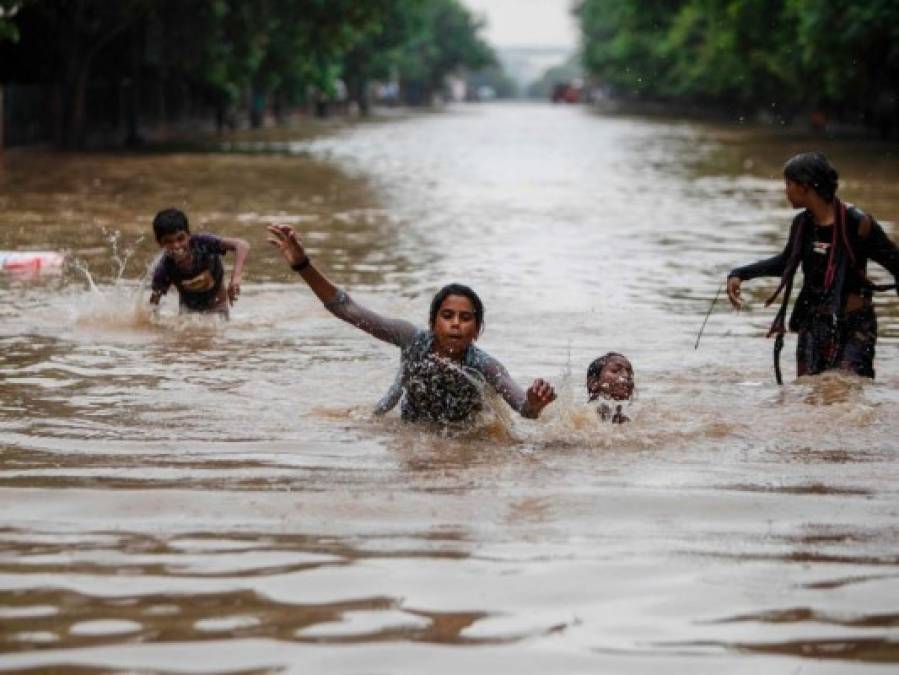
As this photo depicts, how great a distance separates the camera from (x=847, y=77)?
146 ft

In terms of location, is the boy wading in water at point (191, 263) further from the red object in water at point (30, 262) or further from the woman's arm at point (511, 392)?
the woman's arm at point (511, 392)

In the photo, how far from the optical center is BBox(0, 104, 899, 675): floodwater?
483cm

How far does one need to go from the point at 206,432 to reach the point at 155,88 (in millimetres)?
45384

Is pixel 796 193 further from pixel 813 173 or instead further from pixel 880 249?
pixel 880 249

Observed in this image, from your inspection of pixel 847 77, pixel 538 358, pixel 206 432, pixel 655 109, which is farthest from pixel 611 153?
pixel 655 109

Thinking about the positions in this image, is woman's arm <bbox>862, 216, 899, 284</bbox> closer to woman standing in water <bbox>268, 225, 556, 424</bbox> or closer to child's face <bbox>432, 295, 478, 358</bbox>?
woman standing in water <bbox>268, 225, 556, 424</bbox>

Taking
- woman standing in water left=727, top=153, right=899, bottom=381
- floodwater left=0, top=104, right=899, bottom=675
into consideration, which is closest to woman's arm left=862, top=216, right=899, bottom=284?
woman standing in water left=727, top=153, right=899, bottom=381

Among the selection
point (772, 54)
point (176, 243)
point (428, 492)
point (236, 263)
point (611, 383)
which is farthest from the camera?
point (772, 54)

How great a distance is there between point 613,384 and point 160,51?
36.6 m

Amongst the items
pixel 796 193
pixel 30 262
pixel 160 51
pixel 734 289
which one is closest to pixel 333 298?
pixel 734 289

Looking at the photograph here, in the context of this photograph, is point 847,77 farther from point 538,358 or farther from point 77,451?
point 77,451

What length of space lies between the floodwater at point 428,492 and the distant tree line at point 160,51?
58.5ft

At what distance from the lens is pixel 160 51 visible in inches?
1718

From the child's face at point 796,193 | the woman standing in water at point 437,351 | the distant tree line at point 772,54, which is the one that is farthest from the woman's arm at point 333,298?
the distant tree line at point 772,54
